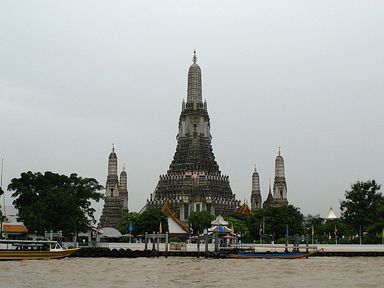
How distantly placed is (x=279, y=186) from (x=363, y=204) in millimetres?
47216

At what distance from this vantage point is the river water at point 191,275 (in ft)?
122

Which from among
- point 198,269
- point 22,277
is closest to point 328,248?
point 198,269

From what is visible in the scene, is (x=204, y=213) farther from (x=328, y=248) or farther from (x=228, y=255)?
(x=228, y=255)

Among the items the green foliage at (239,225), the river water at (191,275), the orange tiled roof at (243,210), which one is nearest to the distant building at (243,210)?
the orange tiled roof at (243,210)

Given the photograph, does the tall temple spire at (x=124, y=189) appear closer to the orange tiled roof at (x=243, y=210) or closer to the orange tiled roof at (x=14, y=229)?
the orange tiled roof at (x=243, y=210)

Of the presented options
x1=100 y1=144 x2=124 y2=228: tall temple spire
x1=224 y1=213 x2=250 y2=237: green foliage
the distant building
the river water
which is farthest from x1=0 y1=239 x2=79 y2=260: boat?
x1=100 y1=144 x2=124 y2=228: tall temple spire

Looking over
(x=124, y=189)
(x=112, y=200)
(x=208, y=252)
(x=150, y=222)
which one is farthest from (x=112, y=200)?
(x=208, y=252)

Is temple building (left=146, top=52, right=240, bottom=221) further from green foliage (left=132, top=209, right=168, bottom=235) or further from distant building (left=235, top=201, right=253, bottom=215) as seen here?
green foliage (left=132, top=209, right=168, bottom=235)

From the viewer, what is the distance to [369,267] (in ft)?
166

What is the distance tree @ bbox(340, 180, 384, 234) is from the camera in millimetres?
86812

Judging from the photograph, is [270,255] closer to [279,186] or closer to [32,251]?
[32,251]

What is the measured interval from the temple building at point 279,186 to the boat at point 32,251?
7529 cm

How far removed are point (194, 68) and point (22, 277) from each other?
322 ft

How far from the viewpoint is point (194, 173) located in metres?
130
